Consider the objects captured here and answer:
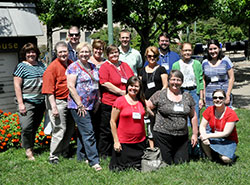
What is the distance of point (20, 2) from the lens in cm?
761

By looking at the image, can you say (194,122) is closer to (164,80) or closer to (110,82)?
(164,80)

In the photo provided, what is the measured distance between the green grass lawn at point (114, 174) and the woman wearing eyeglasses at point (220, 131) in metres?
0.19

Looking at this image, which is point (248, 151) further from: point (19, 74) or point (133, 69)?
point (19, 74)

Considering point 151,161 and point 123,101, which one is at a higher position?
point 123,101

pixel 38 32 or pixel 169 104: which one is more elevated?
pixel 38 32

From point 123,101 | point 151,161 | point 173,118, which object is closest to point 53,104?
point 123,101

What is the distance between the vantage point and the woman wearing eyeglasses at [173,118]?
5019 millimetres

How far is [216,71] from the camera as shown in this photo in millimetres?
5684

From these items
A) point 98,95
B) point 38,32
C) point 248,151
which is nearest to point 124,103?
point 98,95

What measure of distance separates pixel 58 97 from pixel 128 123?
1.18m

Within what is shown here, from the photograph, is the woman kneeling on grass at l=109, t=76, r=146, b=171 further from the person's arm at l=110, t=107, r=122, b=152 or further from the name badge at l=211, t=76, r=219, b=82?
the name badge at l=211, t=76, r=219, b=82

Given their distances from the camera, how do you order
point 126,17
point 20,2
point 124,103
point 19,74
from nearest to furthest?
point 124,103
point 19,74
point 20,2
point 126,17

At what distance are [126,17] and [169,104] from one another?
574 cm

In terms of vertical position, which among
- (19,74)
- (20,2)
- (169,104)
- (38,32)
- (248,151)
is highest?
(20,2)
